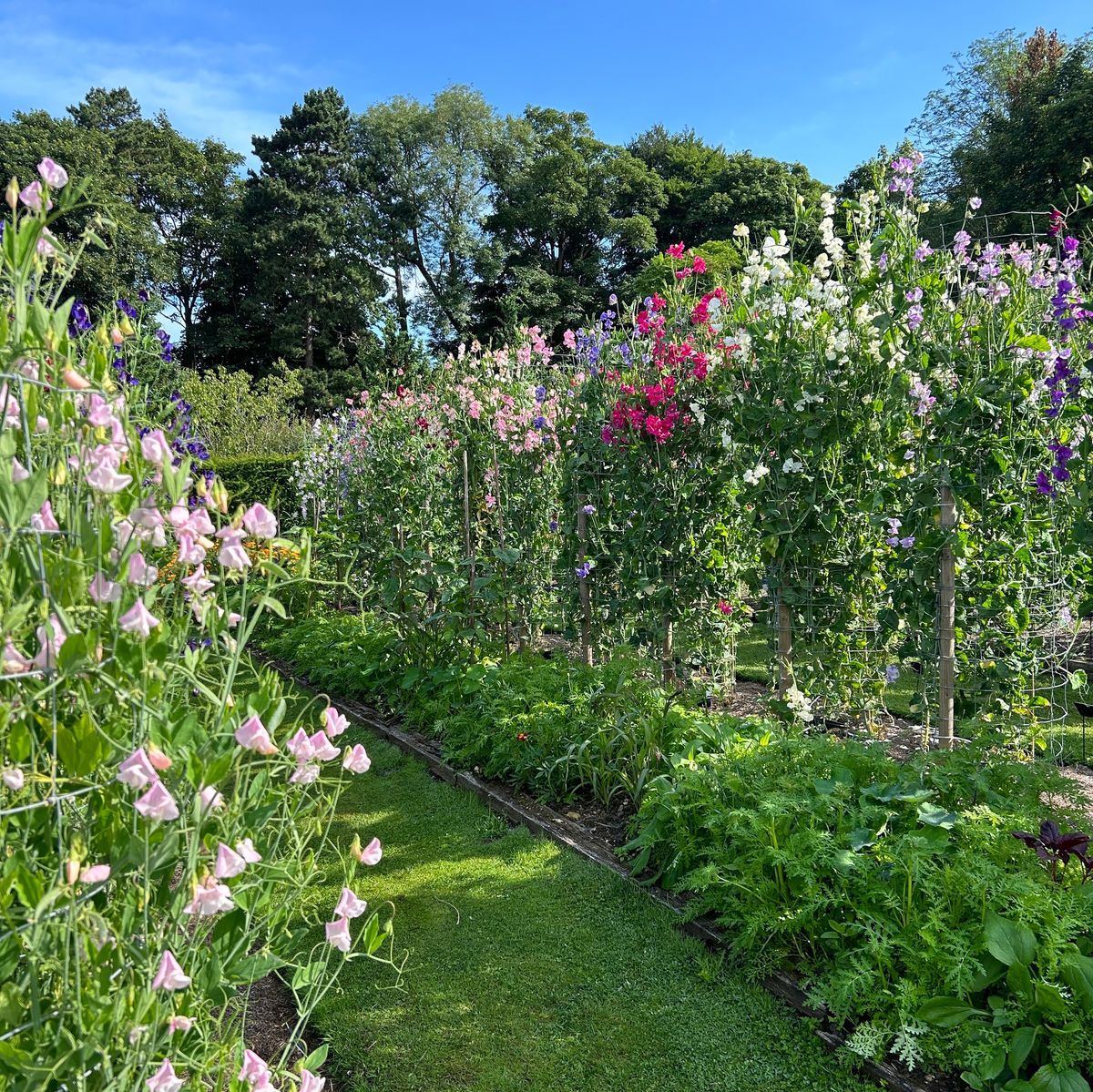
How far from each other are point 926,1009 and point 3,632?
6.49 feet

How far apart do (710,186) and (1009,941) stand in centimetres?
2933

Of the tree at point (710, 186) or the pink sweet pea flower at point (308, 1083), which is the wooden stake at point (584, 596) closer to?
the pink sweet pea flower at point (308, 1083)

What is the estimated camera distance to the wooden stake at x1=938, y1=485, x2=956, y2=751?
10.8 feet

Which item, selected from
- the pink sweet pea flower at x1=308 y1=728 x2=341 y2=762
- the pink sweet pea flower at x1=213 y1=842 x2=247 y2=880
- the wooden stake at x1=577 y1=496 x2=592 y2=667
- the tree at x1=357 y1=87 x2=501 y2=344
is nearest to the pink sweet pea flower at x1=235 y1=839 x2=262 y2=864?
the pink sweet pea flower at x1=213 y1=842 x2=247 y2=880

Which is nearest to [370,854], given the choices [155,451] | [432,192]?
[155,451]

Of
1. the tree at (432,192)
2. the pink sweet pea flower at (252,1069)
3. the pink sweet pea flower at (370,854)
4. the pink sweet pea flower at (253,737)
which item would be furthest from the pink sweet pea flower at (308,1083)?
the tree at (432,192)

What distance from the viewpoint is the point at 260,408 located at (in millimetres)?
17078

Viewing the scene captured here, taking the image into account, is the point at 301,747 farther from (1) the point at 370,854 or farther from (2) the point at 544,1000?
(2) the point at 544,1000

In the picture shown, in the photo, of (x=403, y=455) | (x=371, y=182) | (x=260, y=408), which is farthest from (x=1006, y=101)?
(x=403, y=455)

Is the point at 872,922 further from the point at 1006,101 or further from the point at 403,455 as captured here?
the point at 1006,101

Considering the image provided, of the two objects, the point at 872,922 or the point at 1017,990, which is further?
the point at 872,922

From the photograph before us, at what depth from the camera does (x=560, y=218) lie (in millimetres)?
27016

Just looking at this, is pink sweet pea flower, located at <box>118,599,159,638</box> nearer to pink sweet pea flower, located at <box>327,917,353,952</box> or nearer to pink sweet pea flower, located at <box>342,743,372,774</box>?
pink sweet pea flower, located at <box>342,743,372,774</box>

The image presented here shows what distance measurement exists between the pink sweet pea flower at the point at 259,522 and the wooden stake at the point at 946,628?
293cm
